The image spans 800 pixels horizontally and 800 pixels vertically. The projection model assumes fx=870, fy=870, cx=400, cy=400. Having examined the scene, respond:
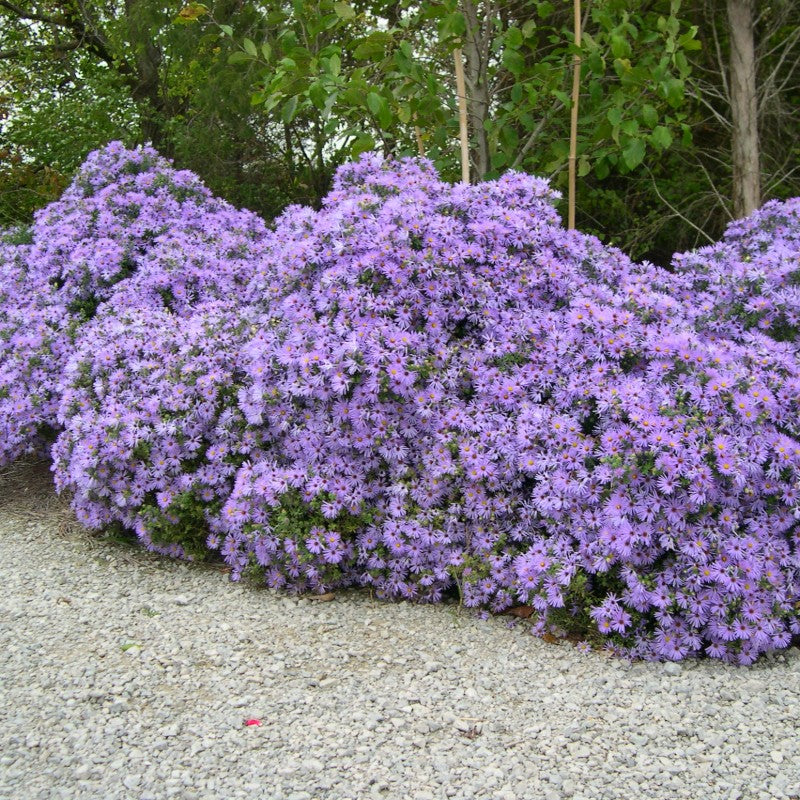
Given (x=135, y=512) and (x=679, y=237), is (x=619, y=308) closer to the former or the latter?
(x=135, y=512)

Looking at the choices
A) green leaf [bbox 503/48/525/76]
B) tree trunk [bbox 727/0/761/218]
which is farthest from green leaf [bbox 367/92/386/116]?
tree trunk [bbox 727/0/761/218]

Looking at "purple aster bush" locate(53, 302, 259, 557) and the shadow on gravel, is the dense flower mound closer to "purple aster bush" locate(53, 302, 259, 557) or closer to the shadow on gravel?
the shadow on gravel

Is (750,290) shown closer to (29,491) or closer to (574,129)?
(574,129)

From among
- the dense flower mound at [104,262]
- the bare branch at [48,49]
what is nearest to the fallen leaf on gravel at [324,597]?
the dense flower mound at [104,262]

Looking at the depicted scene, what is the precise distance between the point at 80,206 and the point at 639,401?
3654 mm

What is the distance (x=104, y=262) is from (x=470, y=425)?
8.41 ft

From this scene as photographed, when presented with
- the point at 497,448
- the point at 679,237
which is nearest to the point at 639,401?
the point at 497,448

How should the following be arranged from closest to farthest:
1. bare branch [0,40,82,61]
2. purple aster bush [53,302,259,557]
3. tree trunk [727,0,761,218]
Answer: purple aster bush [53,302,259,557] → tree trunk [727,0,761,218] → bare branch [0,40,82,61]

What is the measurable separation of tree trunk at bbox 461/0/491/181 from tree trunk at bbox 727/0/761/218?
174cm

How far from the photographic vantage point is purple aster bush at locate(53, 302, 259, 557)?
3.49 meters

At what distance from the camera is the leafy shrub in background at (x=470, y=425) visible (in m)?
2.76

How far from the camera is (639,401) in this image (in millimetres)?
2881

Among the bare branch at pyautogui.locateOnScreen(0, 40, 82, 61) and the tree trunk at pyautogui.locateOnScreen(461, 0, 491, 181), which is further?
the bare branch at pyautogui.locateOnScreen(0, 40, 82, 61)

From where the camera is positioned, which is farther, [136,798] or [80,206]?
[80,206]
